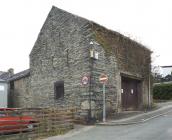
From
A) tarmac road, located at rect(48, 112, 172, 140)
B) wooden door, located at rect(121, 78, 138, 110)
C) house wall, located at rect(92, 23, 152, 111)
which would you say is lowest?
tarmac road, located at rect(48, 112, 172, 140)

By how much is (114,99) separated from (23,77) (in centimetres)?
963

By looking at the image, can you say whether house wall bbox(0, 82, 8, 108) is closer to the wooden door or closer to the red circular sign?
the red circular sign

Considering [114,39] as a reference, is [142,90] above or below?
below

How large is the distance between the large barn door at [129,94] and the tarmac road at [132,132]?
252 inches

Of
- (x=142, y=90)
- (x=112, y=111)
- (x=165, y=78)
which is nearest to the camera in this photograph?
(x=112, y=111)

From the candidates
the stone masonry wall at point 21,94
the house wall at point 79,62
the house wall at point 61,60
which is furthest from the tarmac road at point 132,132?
the stone masonry wall at point 21,94

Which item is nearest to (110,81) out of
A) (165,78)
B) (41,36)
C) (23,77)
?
(41,36)

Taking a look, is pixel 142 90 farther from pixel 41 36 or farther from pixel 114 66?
pixel 41 36

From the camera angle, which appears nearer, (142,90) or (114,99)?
(114,99)

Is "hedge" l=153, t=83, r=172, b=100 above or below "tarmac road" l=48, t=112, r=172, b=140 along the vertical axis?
above

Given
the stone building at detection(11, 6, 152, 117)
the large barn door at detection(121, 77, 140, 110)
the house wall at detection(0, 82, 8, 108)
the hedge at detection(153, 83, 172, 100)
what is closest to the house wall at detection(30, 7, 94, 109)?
the stone building at detection(11, 6, 152, 117)

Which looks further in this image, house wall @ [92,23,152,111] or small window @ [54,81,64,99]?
small window @ [54,81,64,99]

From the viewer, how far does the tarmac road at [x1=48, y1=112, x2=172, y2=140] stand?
539 inches

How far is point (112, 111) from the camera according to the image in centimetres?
2153
